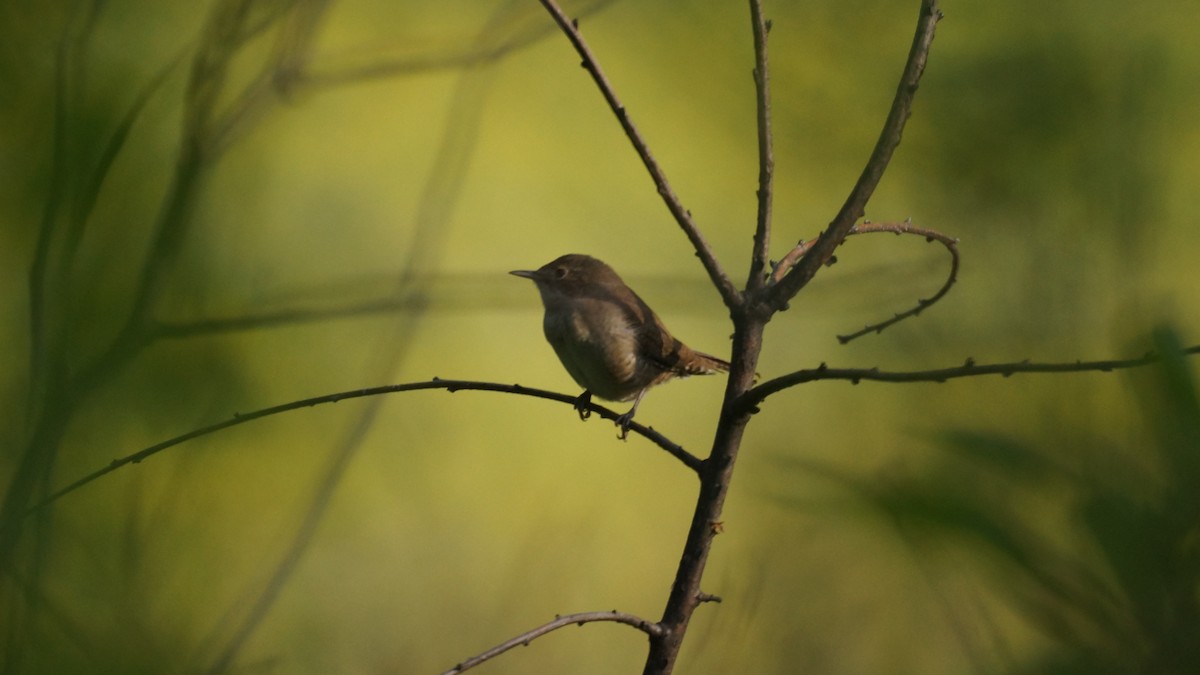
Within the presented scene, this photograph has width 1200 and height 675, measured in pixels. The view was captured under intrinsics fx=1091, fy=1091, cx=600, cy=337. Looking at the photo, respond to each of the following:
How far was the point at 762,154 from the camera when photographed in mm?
699

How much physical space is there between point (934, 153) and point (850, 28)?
62 centimetres

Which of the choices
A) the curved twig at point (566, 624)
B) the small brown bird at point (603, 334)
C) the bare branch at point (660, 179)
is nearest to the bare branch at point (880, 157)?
the bare branch at point (660, 179)

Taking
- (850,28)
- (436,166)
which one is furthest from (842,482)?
(436,166)

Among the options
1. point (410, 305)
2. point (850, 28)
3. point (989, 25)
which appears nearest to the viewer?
point (410, 305)

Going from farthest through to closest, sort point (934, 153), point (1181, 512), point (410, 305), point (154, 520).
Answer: point (410, 305) < point (934, 153) < point (154, 520) < point (1181, 512)

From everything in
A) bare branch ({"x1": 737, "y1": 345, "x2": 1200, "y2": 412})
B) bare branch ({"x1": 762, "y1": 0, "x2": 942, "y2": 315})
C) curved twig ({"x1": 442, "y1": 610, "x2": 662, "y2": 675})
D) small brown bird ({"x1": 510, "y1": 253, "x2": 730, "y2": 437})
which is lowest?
curved twig ({"x1": 442, "y1": 610, "x2": 662, "y2": 675})

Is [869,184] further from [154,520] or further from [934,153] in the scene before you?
[154,520]

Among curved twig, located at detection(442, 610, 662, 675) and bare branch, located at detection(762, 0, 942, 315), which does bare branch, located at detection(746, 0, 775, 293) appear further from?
curved twig, located at detection(442, 610, 662, 675)

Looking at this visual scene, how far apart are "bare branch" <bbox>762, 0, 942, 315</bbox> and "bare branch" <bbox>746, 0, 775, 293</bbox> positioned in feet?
0.13

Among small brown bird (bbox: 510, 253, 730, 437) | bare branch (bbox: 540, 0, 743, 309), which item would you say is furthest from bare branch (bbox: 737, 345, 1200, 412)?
small brown bird (bbox: 510, 253, 730, 437)

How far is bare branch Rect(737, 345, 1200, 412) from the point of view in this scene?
13.9 inches

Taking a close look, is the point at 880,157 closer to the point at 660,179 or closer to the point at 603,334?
the point at 660,179

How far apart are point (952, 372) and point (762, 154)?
27 cm

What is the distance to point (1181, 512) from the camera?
317 mm
